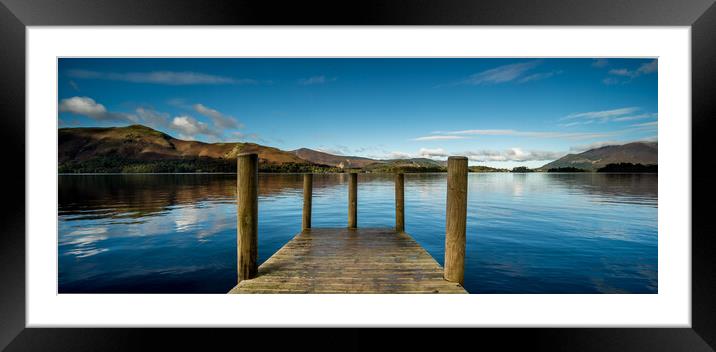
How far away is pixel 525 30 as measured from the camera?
3021 millimetres

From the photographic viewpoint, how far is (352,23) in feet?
9.30

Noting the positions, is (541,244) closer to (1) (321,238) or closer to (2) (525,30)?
(1) (321,238)

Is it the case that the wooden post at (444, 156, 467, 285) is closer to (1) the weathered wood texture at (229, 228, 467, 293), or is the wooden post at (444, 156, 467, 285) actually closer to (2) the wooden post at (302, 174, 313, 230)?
(1) the weathered wood texture at (229, 228, 467, 293)

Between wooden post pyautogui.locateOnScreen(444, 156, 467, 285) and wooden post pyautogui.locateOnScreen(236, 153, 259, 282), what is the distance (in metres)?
2.43

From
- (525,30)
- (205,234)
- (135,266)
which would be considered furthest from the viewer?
(205,234)

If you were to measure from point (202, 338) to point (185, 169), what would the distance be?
250ft

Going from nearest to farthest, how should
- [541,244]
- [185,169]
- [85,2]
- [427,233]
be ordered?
[85,2] < [541,244] < [427,233] < [185,169]

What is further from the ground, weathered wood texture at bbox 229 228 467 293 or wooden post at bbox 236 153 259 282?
wooden post at bbox 236 153 259 282

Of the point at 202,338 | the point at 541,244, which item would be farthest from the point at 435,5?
the point at 541,244

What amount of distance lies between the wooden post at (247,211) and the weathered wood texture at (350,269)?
21 cm

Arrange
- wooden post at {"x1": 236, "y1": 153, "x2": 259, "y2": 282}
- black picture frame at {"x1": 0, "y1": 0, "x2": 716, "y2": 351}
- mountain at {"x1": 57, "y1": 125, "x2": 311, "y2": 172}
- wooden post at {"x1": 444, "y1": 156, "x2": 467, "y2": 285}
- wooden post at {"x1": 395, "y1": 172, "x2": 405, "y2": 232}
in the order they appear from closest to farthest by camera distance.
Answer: black picture frame at {"x1": 0, "y1": 0, "x2": 716, "y2": 351}
wooden post at {"x1": 444, "y1": 156, "x2": 467, "y2": 285}
wooden post at {"x1": 236, "y1": 153, "x2": 259, "y2": 282}
wooden post at {"x1": 395, "y1": 172, "x2": 405, "y2": 232}
mountain at {"x1": 57, "y1": 125, "x2": 311, "y2": 172}

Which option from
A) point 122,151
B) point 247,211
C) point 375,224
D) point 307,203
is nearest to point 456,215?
point 247,211

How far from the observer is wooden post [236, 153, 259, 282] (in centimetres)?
393

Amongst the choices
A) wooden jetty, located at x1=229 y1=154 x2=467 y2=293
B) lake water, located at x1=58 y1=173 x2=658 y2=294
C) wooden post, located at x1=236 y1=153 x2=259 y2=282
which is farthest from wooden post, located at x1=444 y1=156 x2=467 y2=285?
lake water, located at x1=58 y1=173 x2=658 y2=294
